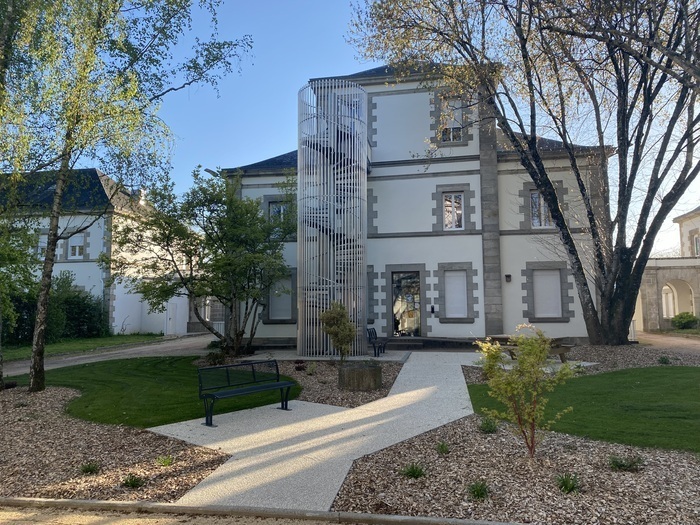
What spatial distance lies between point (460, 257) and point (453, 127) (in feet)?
15.8

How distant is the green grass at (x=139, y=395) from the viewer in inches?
284

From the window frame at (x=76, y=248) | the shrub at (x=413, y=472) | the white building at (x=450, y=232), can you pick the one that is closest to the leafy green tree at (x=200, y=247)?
the white building at (x=450, y=232)

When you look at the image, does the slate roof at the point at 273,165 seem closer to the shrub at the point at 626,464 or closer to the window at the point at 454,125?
the window at the point at 454,125

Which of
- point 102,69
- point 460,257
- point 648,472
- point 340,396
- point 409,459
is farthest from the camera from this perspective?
point 460,257

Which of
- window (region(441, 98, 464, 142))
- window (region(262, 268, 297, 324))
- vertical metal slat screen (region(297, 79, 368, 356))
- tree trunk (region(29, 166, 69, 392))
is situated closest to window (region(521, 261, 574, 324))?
window (region(441, 98, 464, 142))

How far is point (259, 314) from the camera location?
55.7 feet

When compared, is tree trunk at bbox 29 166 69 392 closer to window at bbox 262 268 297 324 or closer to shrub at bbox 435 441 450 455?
shrub at bbox 435 441 450 455

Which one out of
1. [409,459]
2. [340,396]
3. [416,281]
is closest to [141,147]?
[340,396]

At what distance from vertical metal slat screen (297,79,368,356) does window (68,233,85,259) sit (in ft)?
56.4

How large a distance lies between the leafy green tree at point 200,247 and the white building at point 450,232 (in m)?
2.69

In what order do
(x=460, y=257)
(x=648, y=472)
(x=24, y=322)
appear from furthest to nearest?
1. (x=24, y=322)
2. (x=460, y=257)
3. (x=648, y=472)

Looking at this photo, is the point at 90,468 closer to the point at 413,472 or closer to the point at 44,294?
the point at 413,472

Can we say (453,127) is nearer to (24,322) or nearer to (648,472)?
(648,472)

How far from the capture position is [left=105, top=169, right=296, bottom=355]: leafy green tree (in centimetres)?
1309
